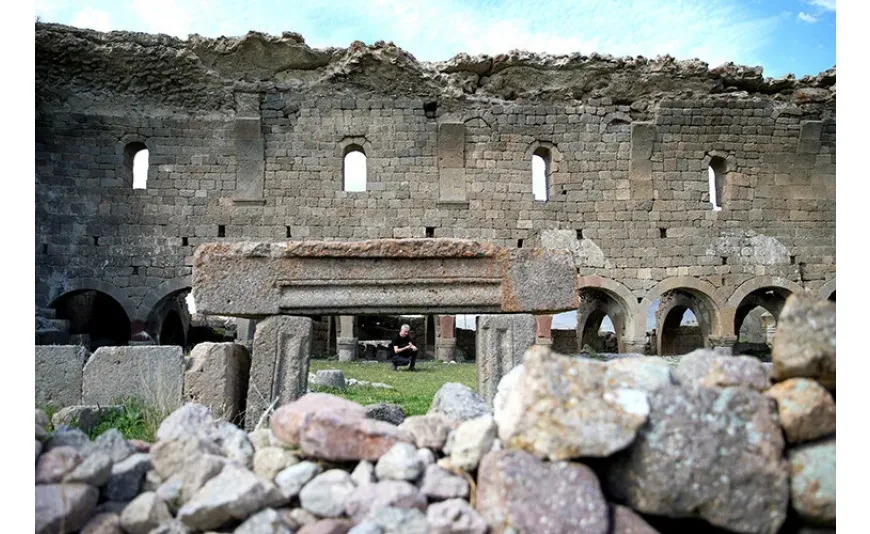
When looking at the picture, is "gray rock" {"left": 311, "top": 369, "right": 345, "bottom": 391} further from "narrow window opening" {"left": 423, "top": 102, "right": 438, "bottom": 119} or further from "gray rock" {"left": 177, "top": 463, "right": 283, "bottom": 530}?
"narrow window opening" {"left": 423, "top": 102, "right": 438, "bottom": 119}

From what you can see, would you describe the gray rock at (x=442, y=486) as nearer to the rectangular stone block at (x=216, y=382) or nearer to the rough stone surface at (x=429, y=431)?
the rough stone surface at (x=429, y=431)

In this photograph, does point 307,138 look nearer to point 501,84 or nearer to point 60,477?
point 501,84

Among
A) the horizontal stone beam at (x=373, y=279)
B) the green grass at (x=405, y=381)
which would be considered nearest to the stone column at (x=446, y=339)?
the green grass at (x=405, y=381)

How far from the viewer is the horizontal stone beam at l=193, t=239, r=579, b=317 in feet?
13.5

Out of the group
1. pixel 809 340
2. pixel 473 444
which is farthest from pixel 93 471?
pixel 809 340

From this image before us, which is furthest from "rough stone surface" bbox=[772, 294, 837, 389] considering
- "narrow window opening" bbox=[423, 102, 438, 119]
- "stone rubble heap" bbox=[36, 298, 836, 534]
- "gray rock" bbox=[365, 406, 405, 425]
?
"narrow window opening" bbox=[423, 102, 438, 119]

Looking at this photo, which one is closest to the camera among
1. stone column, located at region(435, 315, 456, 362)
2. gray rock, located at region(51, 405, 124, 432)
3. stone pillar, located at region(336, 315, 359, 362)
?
gray rock, located at region(51, 405, 124, 432)

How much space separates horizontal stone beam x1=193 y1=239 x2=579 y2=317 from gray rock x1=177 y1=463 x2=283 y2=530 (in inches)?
76.0

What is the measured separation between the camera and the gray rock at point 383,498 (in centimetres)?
221

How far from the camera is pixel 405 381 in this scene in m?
9.22

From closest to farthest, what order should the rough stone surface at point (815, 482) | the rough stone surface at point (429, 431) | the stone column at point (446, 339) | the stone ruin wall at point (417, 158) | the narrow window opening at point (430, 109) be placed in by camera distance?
the rough stone surface at point (815, 482)
the rough stone surface at point (429, 431)
the stone ruin wall at point (417, 158)
the narrow window opening at point (430, 109)
the stone column at point (446, 339)

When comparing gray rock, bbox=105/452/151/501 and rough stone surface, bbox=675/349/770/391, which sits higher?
rough stone surface, bbox=675/349/770/391

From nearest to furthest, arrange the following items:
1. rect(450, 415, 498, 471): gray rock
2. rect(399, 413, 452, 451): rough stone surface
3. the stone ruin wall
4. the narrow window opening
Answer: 1. rect(450, 415, 498, 471): gray rock
2. rect(399, 413, 452, 451): rough stone surface
3. the stone ruin wall
4. the narrow window opening

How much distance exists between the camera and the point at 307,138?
1282cm
